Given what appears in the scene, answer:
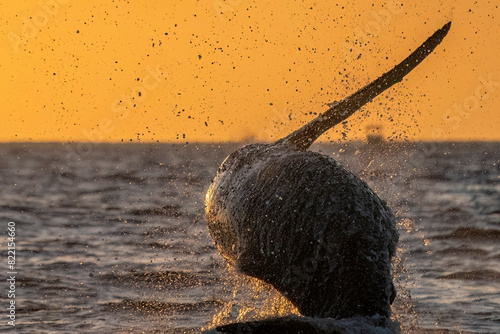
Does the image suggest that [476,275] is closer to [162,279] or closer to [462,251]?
[462,251]

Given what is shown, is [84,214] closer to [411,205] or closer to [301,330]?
[411,205]

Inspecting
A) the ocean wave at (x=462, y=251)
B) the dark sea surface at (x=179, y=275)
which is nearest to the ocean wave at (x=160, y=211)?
the dark sea surface at (x=179, y=275)

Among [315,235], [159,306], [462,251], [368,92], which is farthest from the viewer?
[462,251]

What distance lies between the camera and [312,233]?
258 inches

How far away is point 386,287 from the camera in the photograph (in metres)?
6.31

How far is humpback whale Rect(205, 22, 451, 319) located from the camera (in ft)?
20.7

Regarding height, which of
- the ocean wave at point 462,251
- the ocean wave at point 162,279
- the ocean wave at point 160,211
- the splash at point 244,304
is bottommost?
the ocean wave at point 462,251

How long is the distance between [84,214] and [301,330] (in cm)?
2060

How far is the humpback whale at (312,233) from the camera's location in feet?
20.7

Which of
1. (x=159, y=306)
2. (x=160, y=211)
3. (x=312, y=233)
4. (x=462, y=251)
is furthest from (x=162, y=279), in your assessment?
(x=160, y=211)

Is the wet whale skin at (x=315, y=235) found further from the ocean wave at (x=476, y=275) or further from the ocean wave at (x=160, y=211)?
the ocean wave at (x=160, y=211)

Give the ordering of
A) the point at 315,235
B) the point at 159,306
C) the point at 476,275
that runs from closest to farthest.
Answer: the point at 315,235
the point at 159,306
the point at 476,275

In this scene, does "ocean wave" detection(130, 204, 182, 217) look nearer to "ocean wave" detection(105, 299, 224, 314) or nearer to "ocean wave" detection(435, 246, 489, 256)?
"ocean wave" detection(435, 246, 489, 256)

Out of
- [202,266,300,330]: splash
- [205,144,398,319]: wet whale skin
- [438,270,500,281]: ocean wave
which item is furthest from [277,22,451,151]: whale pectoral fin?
[438,270,500,281]: ocean wave
